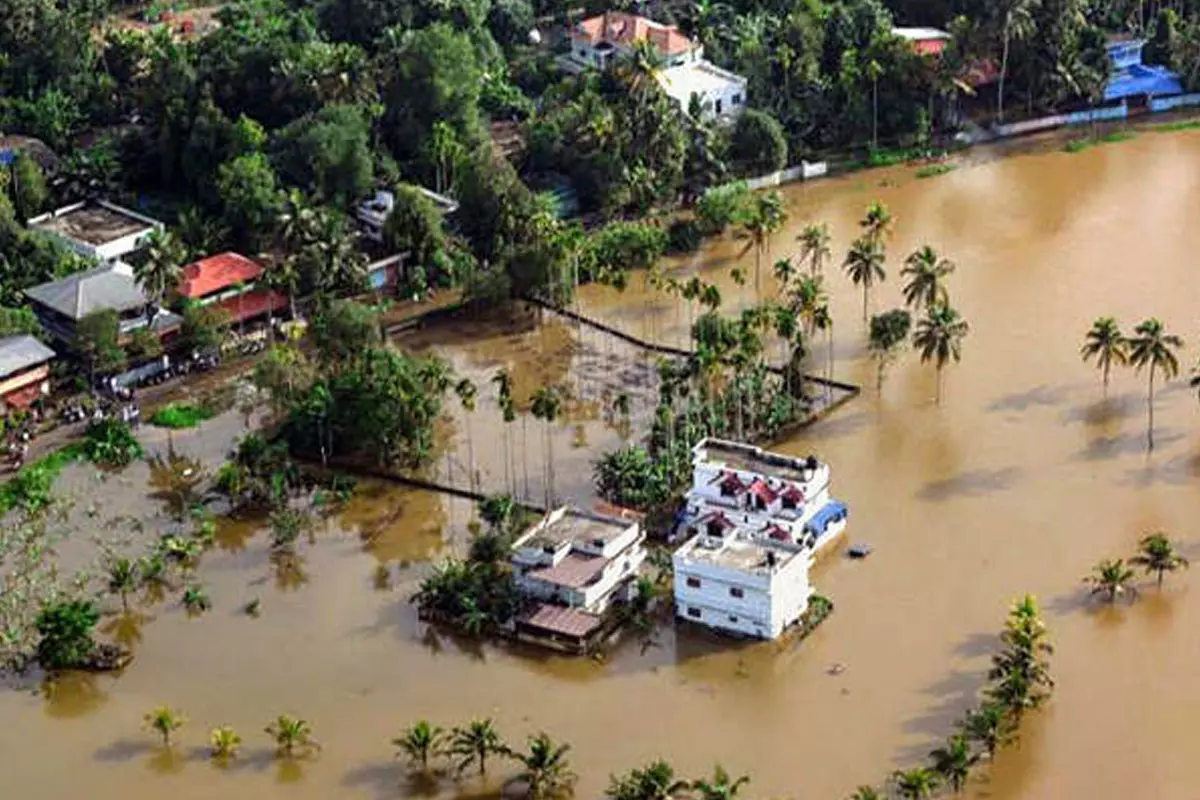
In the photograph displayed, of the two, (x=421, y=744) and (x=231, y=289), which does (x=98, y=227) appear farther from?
(x=421, y=744)

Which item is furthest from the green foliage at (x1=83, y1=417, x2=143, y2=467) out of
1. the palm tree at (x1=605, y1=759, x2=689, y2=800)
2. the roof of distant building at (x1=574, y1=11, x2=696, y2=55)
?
the roof of distant building at (x1=574, y1=11, x2=696, y2=55)

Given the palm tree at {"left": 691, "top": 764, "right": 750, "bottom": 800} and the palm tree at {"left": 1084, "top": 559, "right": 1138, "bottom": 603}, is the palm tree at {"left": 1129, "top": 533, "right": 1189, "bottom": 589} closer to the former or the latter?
the palm tree at {"left": 1084, "top": 559, "right": 1138, "bottom": 603}

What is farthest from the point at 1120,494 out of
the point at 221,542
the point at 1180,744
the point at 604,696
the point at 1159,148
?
the point at 1159,148

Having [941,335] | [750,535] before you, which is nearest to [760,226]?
[941,335]

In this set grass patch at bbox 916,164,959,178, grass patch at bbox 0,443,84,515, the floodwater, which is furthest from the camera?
grass patch at bbox 916,164,959,178

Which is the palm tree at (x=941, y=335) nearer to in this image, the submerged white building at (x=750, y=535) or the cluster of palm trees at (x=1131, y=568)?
the submerged white building at (x=750, y=535)
